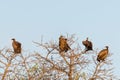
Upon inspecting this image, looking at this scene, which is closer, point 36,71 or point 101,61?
point 101,61

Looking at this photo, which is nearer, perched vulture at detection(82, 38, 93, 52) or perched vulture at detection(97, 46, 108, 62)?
perched vulture at detection(97, 46, 108, 62)

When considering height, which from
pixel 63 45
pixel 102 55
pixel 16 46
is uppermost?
pixel 16 46

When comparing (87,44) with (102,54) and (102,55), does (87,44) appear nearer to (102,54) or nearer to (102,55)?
(102,54)

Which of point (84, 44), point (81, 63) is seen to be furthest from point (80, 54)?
point (84, 44)

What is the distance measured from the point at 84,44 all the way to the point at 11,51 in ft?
11.6

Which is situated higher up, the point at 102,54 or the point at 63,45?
the point at 63,45

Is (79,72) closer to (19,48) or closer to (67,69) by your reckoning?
(67,69)

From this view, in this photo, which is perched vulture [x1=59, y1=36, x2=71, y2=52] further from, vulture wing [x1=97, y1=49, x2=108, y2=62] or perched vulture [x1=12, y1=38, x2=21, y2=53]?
perched vulture [x1=12, y1=38, x2=21, y2=53]

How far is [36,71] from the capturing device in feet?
76.2

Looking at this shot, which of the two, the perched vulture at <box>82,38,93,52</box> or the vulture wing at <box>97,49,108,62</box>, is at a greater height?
the perched vulture at <box>82,38,93,52</box>

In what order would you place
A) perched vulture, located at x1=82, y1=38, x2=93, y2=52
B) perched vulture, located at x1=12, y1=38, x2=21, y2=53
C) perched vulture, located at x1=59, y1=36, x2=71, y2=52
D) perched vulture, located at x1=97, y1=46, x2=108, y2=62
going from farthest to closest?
perched vulture, located at x1=82, y1=38, x2=93, y2=52, perched vulture, located at x1=12, y1=38, x2=21, y2=53, perched vulture, located at x1=59, y1=36, x2=71, y2=52, perched vulture, located at x1=97, y1=46, x2=108, y2=62

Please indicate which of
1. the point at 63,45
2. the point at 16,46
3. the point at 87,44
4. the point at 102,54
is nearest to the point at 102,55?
the point at 102,54

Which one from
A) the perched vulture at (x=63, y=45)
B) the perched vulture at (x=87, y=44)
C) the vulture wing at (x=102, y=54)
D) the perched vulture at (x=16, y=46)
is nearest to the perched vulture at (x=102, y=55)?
the vulture wing at (x=102, y=54)

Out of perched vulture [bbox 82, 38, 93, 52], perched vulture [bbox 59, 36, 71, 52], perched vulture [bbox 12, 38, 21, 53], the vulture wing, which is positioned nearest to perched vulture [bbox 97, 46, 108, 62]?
the vulture wing
